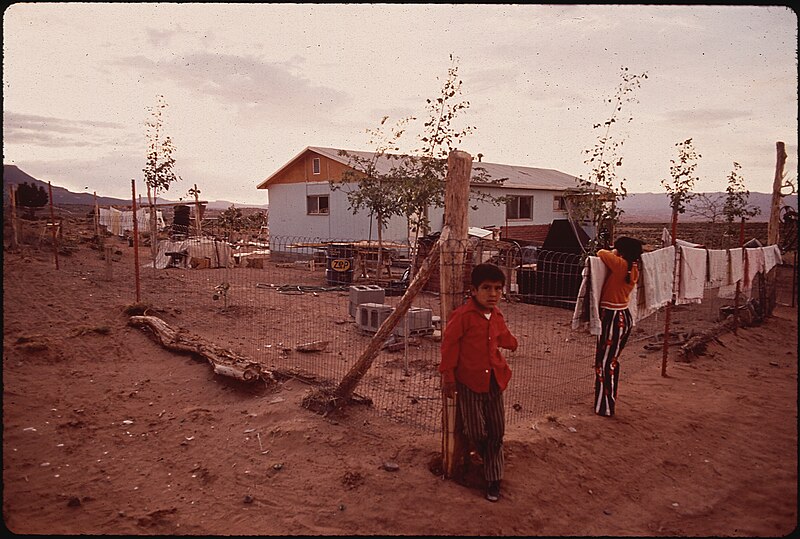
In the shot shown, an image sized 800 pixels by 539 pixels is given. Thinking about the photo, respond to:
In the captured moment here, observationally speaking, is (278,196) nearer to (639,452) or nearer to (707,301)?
(707,301)

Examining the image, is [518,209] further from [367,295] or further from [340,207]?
[367,295]

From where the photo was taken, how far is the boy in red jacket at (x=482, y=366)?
136 inches

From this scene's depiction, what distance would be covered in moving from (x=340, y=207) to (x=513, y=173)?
1142 cm

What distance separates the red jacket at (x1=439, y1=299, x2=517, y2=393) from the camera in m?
3.46

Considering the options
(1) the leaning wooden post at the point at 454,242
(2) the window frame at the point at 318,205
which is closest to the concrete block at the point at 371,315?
(1) the leaning wooden post at the point at 454,242

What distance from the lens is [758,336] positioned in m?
8.80

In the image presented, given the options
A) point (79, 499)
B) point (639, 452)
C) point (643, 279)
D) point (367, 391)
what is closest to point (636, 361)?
point (643, 279)

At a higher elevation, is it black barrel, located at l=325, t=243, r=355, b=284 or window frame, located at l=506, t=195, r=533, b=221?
window frame, located at l=506, t=195, r=533, b=221

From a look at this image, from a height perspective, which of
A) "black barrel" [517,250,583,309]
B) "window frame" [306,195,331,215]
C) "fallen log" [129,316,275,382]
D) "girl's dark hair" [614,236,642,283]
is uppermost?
"window frame" [306,195,331,215]

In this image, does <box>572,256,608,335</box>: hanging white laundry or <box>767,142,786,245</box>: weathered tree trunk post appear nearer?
<box>572,256,608,335</box>: hanging white laundry

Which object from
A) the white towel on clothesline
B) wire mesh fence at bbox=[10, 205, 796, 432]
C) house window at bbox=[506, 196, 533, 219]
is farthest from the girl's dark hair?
house window at bbox=[506, 196, 533, 219]

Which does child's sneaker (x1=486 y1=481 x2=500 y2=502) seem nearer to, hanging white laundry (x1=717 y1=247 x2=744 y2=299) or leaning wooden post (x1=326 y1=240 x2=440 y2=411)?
leaning wooden post (x1=326 y1=240 x2=440 y2=411)

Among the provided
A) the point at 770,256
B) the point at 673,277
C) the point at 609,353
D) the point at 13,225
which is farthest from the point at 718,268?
the point at 13,225

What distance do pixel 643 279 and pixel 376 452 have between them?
3934 mm
